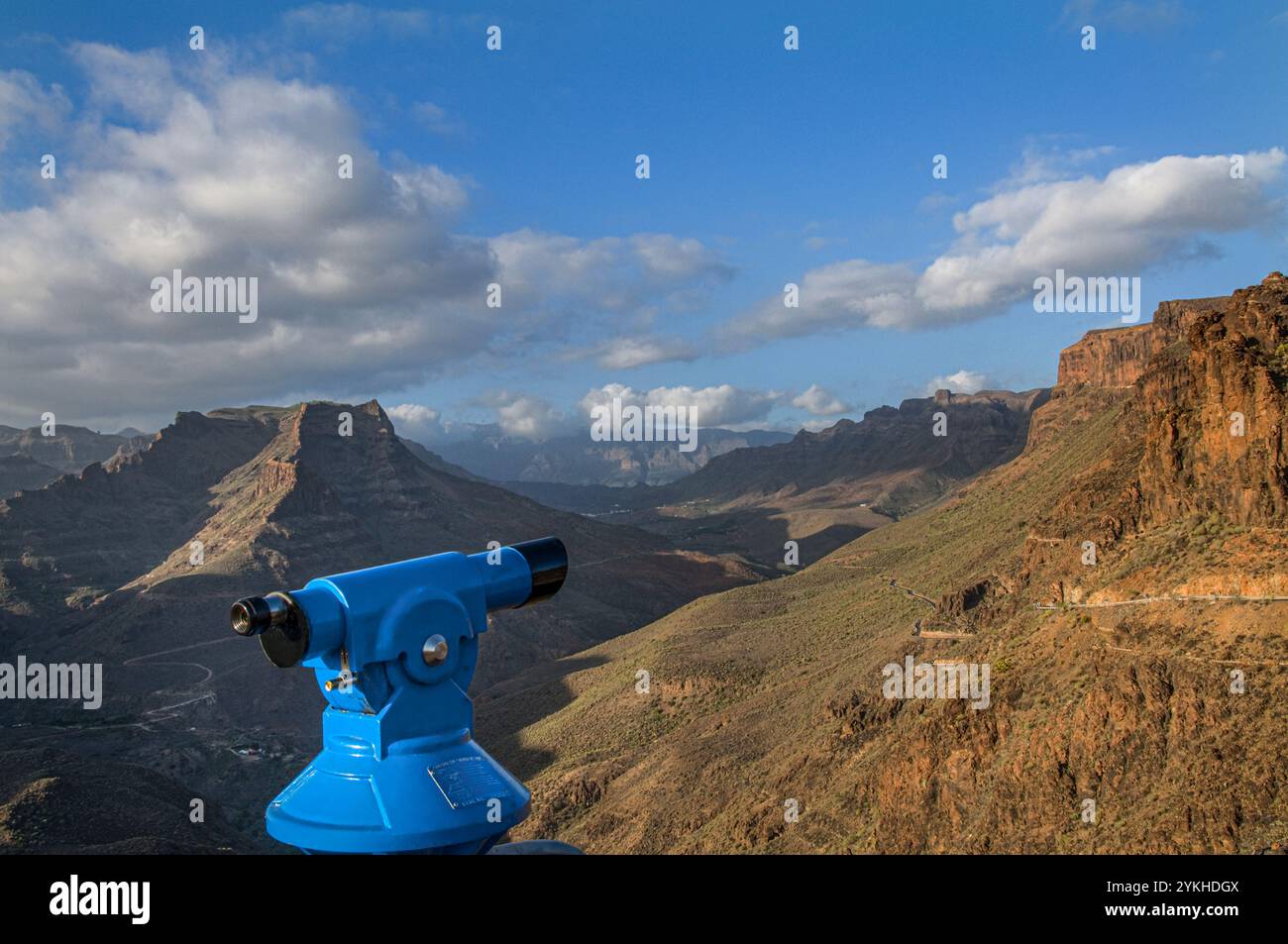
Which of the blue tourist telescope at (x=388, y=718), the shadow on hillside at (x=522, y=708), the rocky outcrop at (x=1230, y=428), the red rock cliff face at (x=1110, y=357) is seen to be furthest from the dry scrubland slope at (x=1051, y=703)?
the red rock cliff face at (x=1110, y=357)

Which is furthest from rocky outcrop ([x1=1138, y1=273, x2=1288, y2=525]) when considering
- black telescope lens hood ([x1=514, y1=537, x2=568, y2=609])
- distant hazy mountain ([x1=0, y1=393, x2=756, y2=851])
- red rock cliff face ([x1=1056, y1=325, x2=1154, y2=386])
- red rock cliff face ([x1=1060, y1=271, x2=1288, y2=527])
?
red rock cliff face ([x1=1056, y1=325, x2=1154, y2=386])

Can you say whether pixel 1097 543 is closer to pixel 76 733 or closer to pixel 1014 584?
pixel 1014 584

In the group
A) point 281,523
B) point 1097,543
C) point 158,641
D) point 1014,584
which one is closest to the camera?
point 1097,543

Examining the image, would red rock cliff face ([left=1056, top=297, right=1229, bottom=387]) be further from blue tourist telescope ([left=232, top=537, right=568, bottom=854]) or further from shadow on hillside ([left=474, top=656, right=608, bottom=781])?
blue tourist telescope ([left=232, top=537, right=568, bottom=854])

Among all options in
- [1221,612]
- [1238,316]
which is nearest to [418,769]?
[1221,612]

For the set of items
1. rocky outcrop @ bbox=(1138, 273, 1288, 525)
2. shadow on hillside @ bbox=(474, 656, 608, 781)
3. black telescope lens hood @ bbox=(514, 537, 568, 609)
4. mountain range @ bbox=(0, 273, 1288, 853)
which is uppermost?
rocky outcrop @ bbox=(1138, 273, 1288, 525)

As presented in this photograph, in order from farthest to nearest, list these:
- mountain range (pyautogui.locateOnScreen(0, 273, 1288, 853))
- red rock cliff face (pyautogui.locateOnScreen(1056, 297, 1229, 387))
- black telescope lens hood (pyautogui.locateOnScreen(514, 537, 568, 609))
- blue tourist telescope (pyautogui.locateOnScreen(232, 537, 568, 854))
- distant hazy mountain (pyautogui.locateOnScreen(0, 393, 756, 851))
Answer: red rock cliff face (pyautogui.locateOnScreen(1056, 297, 1229, 387)) → distant hazy mountain (pyautogui.locateOnScreen(0, 393, 756, 851)) → mountain range (pyautogui.locateOnScreen(0, 273, 1288, 853)) → black telescope lens hood (pyautogui.locateOnScreen(514, 537, 568, 609)) → blue tourist telescope (pyautogui.locateOnScreen(232, 537, 568, 854))
